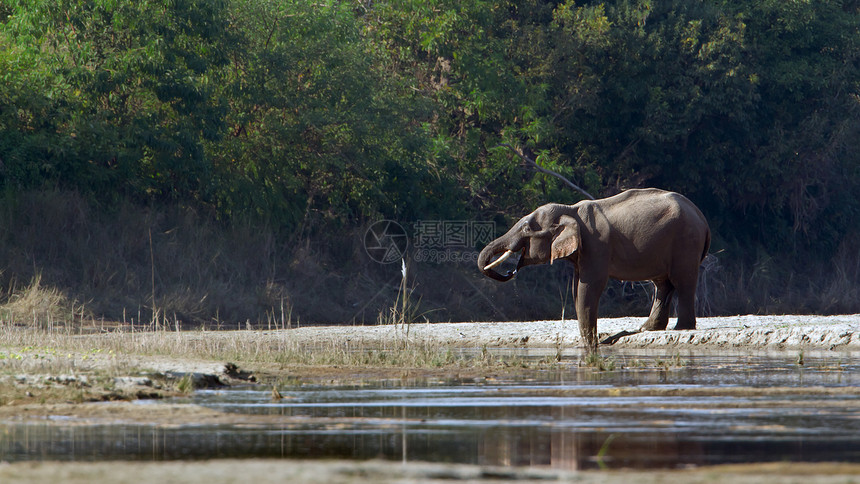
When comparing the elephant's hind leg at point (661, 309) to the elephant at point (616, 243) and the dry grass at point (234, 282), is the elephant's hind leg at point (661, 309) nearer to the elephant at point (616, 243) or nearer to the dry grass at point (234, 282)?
the elephant at point (616, 243)

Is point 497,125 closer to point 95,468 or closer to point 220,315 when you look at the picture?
point 220,315

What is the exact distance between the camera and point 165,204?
26438 mm

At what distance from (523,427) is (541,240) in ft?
31.0

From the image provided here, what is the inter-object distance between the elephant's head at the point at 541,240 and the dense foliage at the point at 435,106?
9.96m

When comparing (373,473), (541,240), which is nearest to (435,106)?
(541,240)

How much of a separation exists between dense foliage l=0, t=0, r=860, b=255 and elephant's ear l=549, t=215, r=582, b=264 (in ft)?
35.9

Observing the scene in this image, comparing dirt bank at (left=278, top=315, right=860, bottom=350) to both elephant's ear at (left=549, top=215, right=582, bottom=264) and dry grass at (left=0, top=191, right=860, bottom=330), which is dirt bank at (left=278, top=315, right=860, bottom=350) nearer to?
dry grass at (left=0, top=191, right=860, bottom=330)

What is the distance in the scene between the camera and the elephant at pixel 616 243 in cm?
1634

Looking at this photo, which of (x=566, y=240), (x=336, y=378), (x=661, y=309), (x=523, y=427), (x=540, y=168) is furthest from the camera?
(x=540, y=168)

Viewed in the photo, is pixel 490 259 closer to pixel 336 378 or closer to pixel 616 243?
pixel 616 243

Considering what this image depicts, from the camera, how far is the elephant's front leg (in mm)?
16234

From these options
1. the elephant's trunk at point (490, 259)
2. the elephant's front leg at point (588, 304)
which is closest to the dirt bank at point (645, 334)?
the elephant's front leg at point (588, 304)

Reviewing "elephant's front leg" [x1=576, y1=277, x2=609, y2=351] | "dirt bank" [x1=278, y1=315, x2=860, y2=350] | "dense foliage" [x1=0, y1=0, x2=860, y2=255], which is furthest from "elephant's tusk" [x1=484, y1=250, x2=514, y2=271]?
"dense foliage" [x1=0, y1=0, x2=860, y2=255]

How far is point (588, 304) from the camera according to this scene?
16.2 metres
